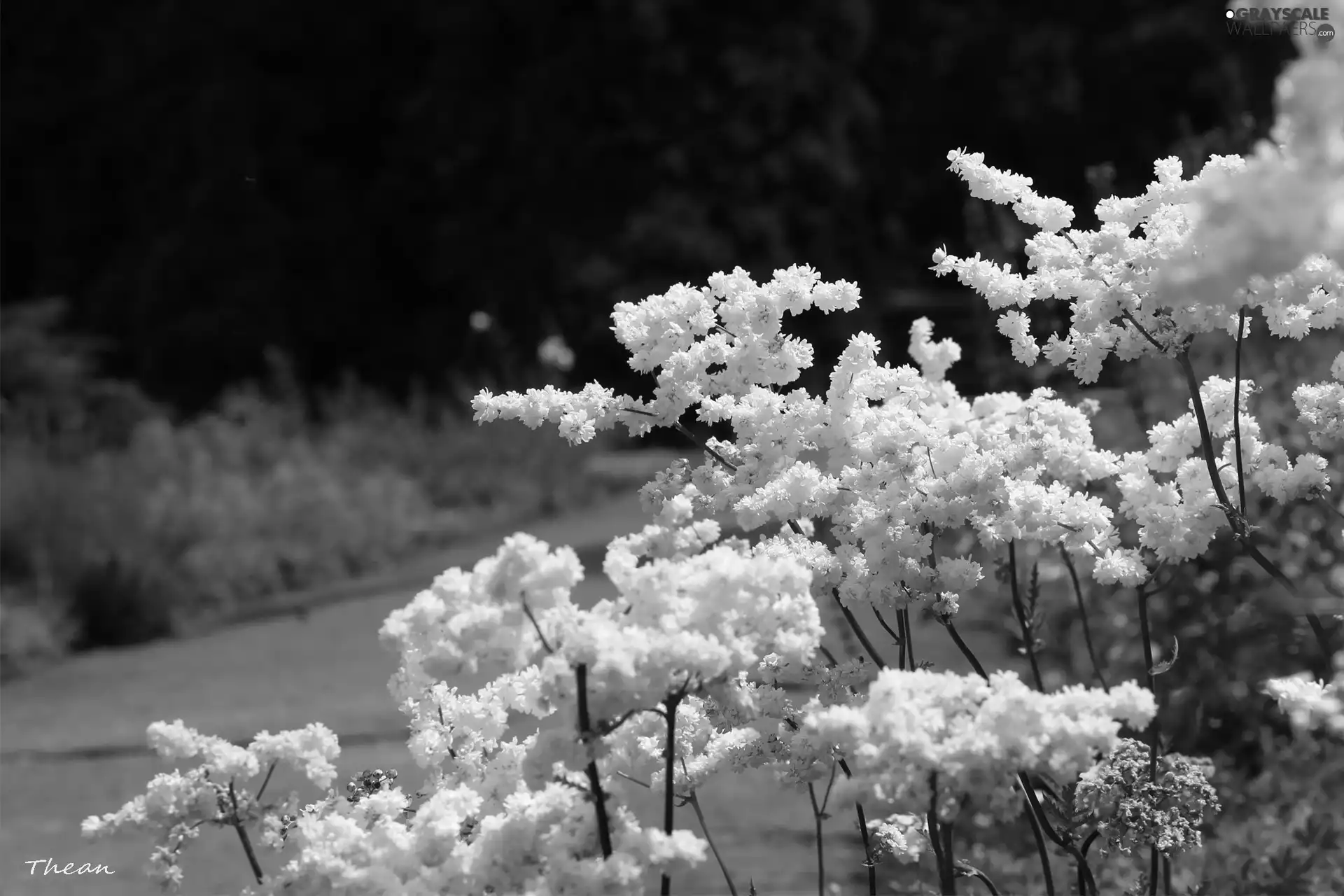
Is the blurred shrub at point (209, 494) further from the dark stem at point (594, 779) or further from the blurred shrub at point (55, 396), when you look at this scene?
the dark stem at point (594, 779)

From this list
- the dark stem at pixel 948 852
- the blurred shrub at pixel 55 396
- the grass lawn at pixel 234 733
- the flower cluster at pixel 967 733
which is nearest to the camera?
the flower cluster at pixel 967 733

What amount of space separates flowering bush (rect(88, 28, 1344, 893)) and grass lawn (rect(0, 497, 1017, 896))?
0.36 metres

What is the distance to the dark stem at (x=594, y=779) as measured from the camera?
1.61m

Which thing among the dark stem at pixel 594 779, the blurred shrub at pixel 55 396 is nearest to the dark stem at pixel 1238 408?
the dark stem at pixel 594 779

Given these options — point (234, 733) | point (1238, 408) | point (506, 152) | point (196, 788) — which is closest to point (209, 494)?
point (234, 733)

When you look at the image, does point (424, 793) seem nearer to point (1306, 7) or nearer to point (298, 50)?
point (1306, 7)

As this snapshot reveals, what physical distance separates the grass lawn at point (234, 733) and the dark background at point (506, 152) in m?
7.49

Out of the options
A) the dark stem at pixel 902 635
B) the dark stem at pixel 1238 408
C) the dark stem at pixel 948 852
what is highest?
the dark stem at pixel 1238 408

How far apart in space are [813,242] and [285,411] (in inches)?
259

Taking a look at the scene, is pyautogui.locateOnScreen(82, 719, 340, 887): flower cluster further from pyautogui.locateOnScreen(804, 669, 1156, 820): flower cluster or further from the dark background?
the dark background

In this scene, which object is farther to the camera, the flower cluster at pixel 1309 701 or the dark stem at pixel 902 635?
the dark stem at pixel 902 635

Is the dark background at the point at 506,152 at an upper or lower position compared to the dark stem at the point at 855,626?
upper

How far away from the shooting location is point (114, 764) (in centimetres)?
443

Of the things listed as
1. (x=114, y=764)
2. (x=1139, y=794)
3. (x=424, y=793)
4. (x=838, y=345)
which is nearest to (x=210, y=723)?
(x=114, y=764)
